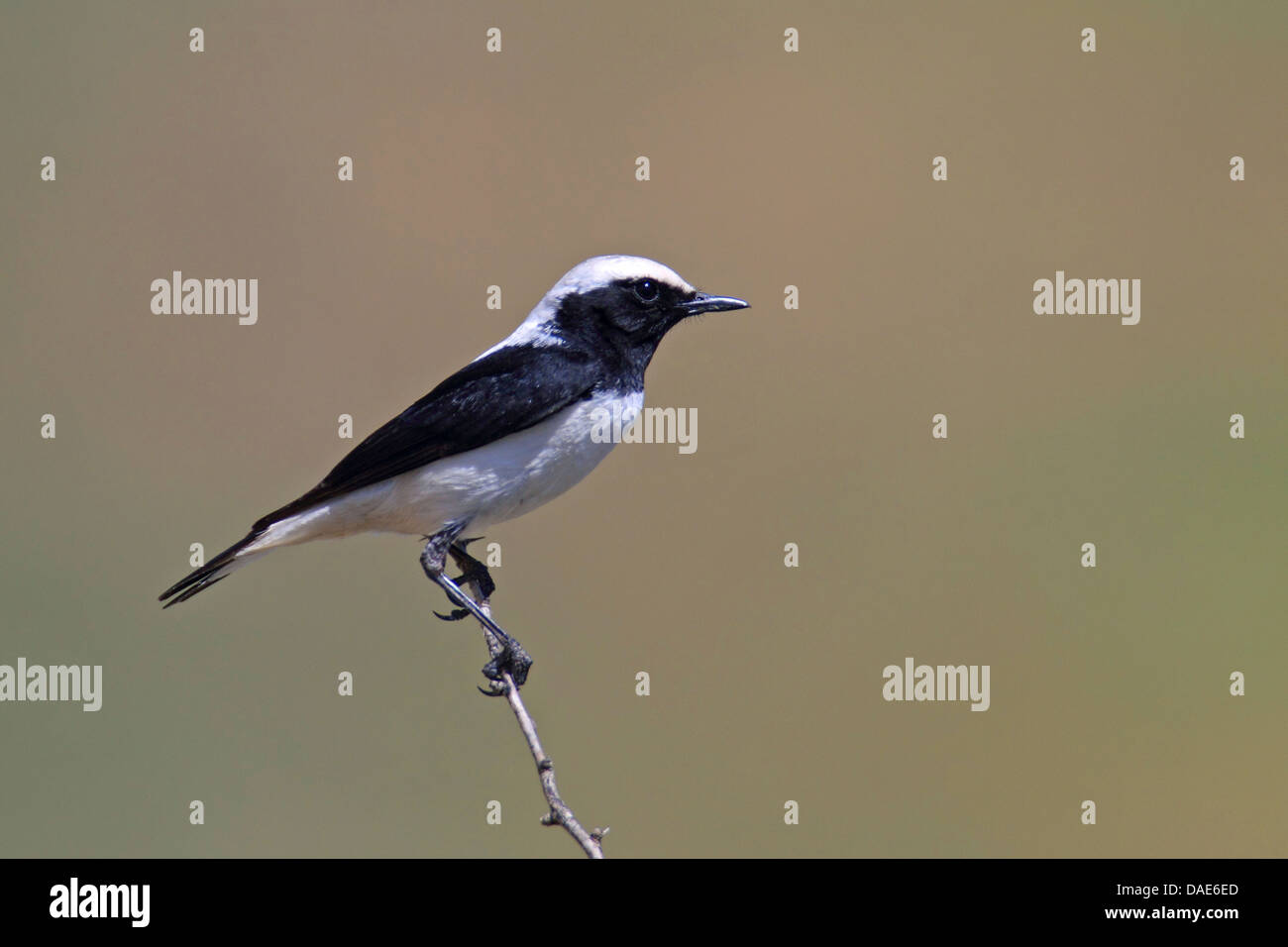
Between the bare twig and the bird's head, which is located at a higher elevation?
the bird's head

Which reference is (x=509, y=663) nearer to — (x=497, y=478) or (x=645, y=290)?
(x=497, y=478)

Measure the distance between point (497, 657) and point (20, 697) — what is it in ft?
27.0

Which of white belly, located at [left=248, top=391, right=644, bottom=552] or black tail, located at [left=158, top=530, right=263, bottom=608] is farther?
black tail, located at [left=158, top=530, right=263, bottom=608]

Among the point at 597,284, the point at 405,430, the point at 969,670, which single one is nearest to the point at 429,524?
the point at 405,430

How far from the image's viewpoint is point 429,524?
21.3 ft

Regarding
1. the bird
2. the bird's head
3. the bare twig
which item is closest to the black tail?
the bird

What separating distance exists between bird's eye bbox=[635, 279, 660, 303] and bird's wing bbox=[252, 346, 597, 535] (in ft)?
1.36

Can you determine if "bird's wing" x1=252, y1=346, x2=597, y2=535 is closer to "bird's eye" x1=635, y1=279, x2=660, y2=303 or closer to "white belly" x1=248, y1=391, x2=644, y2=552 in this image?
"white belly" x1=248, y1=391, x2=644, y2=552

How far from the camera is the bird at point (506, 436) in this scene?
6.29 meters

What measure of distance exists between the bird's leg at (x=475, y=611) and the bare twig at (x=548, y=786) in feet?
0.13

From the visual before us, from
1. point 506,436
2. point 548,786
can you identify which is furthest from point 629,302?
point 548,786

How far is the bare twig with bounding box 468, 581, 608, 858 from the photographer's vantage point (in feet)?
15.0

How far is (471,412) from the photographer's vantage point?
6355mm

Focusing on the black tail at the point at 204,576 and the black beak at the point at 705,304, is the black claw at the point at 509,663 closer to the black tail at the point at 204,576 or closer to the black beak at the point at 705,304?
the black tail at the point at 204,576
